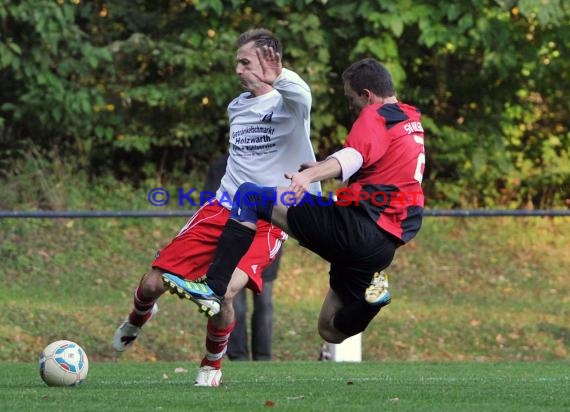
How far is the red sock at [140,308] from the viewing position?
807cm

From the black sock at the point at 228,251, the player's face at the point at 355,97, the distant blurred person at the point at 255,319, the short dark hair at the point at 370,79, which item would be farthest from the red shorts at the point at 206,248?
the distant blurred person at the point at 255,319

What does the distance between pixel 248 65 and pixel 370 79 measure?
833 mm

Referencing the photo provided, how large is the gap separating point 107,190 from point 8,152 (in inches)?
58.2

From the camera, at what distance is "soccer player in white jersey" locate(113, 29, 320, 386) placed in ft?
25.5

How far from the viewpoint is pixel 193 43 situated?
16.7m

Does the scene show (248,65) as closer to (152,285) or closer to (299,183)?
(299,183)

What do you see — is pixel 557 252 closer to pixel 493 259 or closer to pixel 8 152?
pixel 493 259

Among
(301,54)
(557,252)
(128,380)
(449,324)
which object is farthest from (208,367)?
(557,252)

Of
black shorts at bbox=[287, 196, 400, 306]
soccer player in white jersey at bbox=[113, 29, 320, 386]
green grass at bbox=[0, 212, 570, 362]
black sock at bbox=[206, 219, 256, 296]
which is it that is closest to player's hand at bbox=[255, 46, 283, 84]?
soccer player in white jersey at bbox=[113, 29, 320, 386]

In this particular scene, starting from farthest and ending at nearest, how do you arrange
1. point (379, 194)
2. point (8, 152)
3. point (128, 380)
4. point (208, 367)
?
1. point (8, 152)
2. point (128, 380)
3. point (208, 367)
4. point (379, 194)

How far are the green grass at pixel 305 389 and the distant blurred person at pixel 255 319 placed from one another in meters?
1.10

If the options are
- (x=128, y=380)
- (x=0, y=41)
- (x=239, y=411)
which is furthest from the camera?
(x=0, y=41)

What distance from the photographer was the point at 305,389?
7.70 meters

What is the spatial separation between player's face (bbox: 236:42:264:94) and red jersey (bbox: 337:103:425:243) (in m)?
0.83
